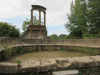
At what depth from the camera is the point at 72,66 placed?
196 cm

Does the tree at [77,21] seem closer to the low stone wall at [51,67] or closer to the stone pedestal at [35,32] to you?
the stone pedestal at [35,32]

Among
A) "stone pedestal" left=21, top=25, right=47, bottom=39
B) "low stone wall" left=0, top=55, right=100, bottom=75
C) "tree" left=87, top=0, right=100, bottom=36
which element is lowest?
"low stone wall" left=0, top=55, right=100, bottom=75

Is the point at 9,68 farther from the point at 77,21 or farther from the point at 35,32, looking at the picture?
the point at 77,21

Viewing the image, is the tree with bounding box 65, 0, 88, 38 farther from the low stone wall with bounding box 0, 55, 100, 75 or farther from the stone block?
the stone block

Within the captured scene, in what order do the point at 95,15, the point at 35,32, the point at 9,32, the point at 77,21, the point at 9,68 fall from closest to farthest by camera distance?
the point at 9,68, the point at 95,15, the point at 35,32, the point at 77,21, the point at 9,32

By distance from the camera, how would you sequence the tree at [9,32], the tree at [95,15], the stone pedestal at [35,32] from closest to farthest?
the tree at [95,15] → the stone pedestal at [35,32] → the tree at [9,32]

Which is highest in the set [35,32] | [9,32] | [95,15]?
[95,15]

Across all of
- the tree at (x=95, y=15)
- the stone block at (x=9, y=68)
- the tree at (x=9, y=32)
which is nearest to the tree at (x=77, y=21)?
the tree at (x=95, y=15)

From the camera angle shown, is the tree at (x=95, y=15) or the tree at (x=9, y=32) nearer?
the tree at (x=95, y=15)

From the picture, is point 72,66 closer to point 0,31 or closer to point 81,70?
Result: point 81,70

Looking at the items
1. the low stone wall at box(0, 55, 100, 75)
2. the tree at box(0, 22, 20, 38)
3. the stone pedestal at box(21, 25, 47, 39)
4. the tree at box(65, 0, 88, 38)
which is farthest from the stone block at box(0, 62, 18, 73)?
the tree at box(0, 22, 20, 38)

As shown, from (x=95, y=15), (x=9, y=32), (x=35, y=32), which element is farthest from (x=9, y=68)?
(x=9, y=32)

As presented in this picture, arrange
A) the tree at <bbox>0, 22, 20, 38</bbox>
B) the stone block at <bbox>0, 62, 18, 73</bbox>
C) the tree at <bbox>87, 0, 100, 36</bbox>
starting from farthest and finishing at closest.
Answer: the tree at <bbox>0, 22, 20, 38</bbox>
the tree at <bbox>87, 0, 100, 36</bbox>
the stone block at <bbox>0, 62, 18, 73</bbox>

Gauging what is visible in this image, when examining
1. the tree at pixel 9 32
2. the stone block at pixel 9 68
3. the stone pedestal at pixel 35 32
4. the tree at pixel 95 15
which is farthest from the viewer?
the tree at pixel 9 32
